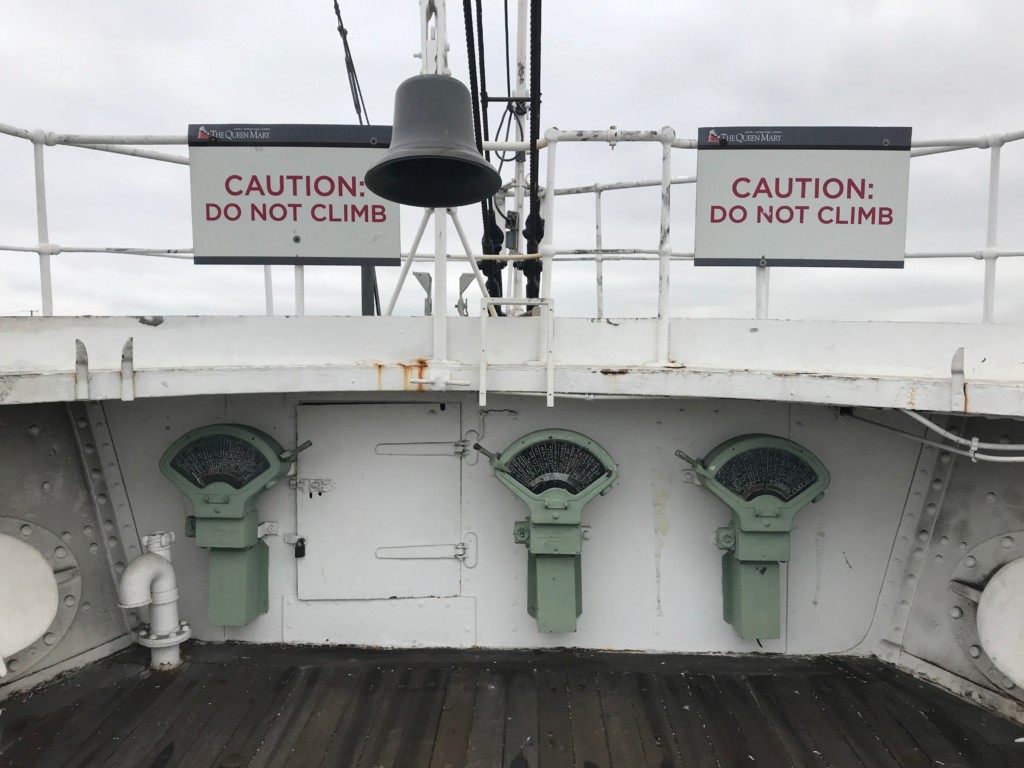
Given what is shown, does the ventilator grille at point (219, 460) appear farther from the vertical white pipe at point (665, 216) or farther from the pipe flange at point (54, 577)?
the vertical white pipe at point (665, 216)

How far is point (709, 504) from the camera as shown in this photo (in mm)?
3373

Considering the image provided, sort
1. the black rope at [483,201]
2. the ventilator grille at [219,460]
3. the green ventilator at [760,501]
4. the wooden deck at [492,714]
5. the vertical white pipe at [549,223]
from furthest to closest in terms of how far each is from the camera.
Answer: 1. the ventilator grille at [219,460]
2. the green ventilator at [760,501]
3. the vertical white pipe at [549,223]
4. the black rope at [483,201]
5. the wooden deck at [492,714]

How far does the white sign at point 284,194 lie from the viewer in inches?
126

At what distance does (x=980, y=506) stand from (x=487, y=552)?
9.26 ft

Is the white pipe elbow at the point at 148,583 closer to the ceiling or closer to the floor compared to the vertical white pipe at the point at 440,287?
closer to the floor

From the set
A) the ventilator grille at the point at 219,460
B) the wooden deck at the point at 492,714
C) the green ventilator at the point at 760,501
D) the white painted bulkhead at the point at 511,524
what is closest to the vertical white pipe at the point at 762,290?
the white painted bulkhead at the point at 511,524

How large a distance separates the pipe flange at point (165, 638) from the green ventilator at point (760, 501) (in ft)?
10.1

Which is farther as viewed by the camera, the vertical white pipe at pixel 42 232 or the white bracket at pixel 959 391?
the vertical white pipe at pixel 42 232

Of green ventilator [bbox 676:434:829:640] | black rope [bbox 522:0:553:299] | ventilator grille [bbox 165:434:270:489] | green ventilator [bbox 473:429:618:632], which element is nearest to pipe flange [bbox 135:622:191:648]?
ventilator grille [bbox 165:434:270:489]

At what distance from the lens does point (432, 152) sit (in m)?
2.07

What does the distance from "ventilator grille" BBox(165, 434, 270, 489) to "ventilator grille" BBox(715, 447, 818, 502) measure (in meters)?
2.65

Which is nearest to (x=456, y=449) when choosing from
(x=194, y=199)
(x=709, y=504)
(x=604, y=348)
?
(x=604, y=348)

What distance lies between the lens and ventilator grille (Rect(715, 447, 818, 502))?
3061 millimetres

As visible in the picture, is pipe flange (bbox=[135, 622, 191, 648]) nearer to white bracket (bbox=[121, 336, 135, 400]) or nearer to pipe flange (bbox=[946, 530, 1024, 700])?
white bracket (bbox=[121, 336, 135, 400])
